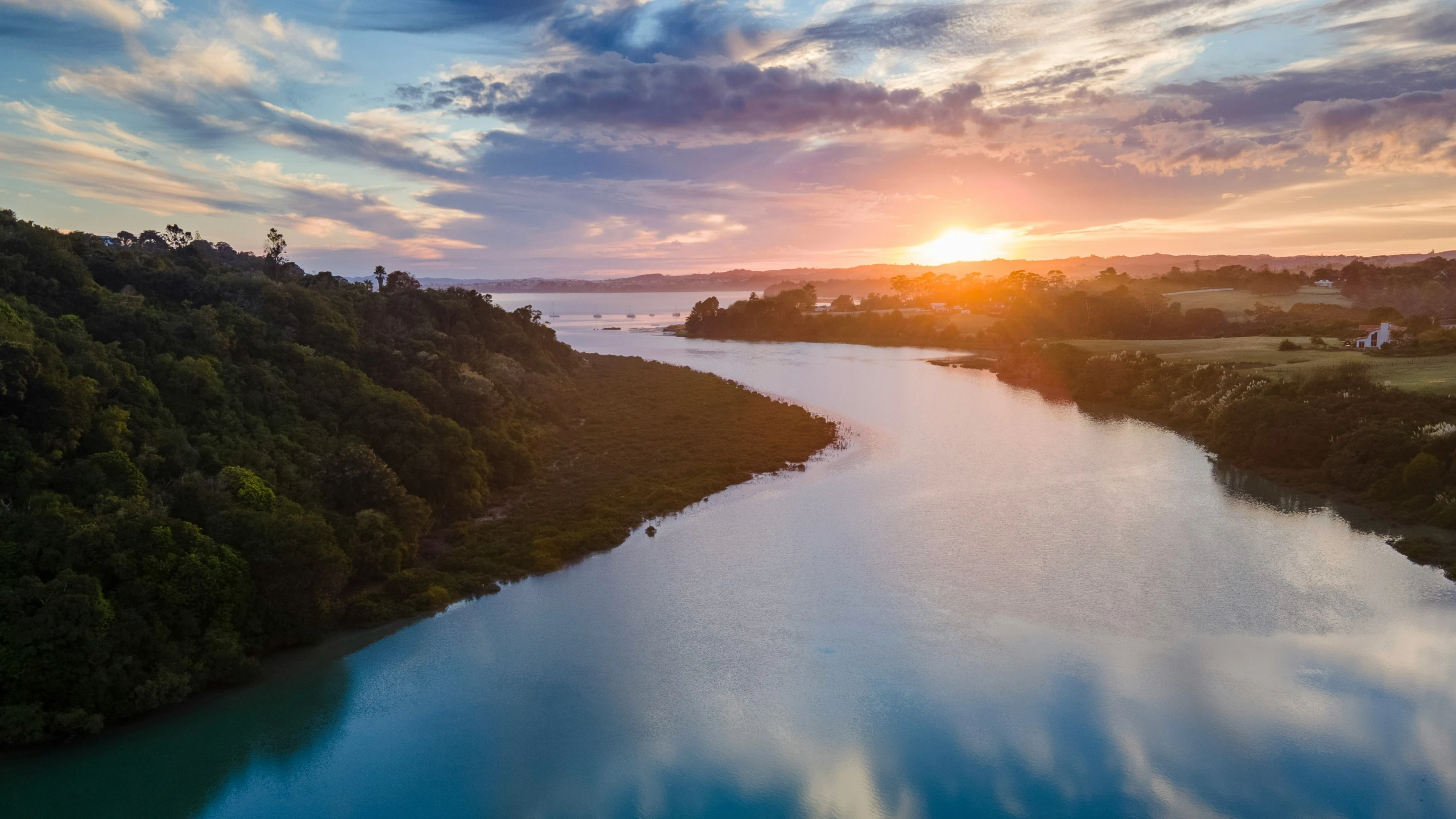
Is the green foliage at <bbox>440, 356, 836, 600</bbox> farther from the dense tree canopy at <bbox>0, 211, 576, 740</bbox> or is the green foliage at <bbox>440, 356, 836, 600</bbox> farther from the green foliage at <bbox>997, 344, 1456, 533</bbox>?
the green foliage at <bbox>997, 344, 1456, 533</bbox>

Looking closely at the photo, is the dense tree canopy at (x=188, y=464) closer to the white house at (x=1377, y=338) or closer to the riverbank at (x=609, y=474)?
the riverbank at (x=609, y=474)

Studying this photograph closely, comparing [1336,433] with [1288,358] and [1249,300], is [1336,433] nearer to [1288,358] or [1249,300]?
[1288,358]

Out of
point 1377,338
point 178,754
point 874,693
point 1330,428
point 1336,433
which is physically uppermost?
point 1377,338

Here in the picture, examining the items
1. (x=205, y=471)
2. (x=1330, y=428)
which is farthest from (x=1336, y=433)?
(x=205, y=471)

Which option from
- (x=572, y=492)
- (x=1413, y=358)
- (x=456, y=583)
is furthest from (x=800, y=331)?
(x=456, y=583)

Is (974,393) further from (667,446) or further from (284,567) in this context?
(284,567)

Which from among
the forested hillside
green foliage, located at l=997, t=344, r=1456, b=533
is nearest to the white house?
green foliage, located at l=997, t=344, r=1456, b=533

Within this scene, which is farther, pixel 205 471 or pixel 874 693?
pixel 205 471
